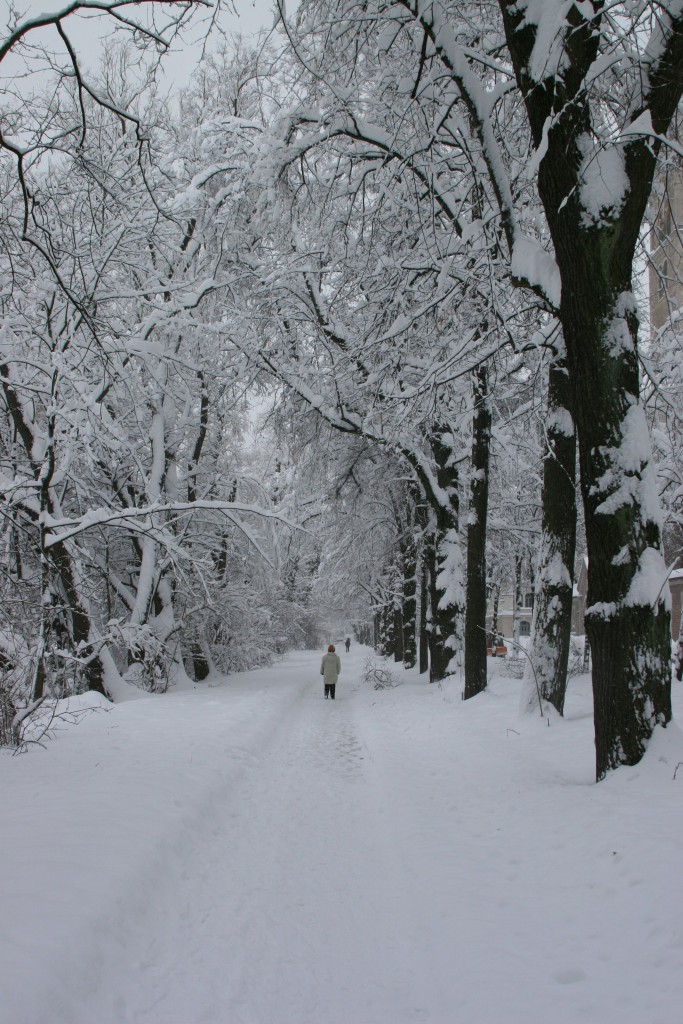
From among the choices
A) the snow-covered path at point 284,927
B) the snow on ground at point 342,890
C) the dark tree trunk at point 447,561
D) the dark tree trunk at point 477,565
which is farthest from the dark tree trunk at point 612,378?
the dark tree trunk at point 447,561

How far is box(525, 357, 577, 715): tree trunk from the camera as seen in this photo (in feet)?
28.3

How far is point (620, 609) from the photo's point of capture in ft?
16.5

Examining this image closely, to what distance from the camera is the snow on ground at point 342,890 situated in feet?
9.60

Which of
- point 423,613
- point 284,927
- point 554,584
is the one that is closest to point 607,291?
point 554,584

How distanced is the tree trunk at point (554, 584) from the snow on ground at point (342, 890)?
1.25m

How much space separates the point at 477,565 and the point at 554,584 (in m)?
2.90

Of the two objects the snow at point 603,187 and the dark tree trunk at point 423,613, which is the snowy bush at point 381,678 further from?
the snow at point 603,187

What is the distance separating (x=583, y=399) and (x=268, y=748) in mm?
6793

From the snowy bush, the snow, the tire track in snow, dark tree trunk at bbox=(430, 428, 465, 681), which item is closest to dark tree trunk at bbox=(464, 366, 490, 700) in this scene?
dark tree trunk at bbox=(430, 428, 465, 681)

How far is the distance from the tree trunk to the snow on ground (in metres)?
1.25

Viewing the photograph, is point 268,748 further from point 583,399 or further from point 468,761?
point 583,399

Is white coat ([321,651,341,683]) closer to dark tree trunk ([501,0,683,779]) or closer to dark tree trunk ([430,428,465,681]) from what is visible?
dark tree trunk ([430,428,465,681])

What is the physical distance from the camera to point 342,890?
429 cm

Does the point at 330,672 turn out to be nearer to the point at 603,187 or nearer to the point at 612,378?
the point at 612,378
